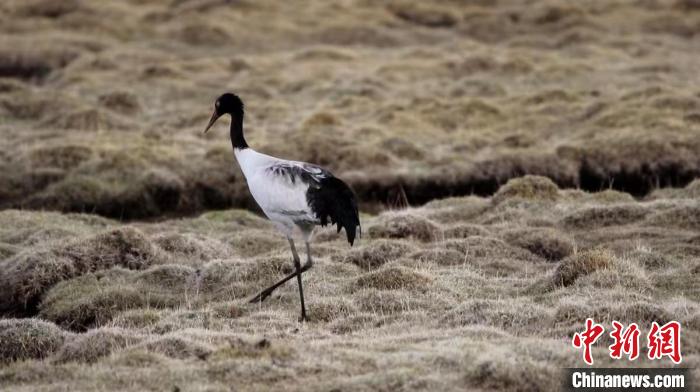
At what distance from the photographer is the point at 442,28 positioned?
38.9 meters

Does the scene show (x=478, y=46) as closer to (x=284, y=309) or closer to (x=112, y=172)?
(x=112, y=172)

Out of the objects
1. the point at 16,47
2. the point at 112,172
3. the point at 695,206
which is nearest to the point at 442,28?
the point at 16,47

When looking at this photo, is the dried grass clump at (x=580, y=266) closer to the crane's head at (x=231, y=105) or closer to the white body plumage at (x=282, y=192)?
the white body plumage at (x=282, y=192)

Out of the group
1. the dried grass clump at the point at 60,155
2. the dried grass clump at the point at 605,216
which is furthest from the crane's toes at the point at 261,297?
the dried grass clump at the point at 60,155

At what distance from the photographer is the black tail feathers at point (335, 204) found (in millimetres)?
11188

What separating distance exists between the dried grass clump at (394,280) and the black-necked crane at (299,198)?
30.4 inches

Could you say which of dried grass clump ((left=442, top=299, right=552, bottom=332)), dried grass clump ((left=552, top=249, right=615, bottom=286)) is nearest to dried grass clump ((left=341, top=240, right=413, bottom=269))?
dried grass clump ((left=552, top=249, right=615, bottom=286))

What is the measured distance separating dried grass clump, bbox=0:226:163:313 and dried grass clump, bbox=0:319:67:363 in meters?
2.64

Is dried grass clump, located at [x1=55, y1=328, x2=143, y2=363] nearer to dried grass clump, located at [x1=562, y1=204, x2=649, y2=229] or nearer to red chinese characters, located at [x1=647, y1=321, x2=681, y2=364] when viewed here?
red chinese characters, located at [x1=647, y1=321, x2=681, y2=364]

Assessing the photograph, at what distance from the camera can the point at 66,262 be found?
13.4 metres

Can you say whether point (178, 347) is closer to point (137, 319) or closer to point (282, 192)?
point (137, 319)

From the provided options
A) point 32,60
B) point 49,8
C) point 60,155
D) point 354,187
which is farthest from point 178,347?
point 49,8

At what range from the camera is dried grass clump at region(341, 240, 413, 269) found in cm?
1350

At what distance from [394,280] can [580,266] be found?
82.6 inches
